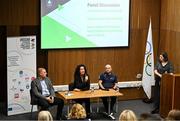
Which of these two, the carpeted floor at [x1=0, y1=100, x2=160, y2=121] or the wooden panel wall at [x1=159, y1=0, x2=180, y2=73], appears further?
the wooden panel wall at [x1=159, y1=0, x2=180, y2=73]

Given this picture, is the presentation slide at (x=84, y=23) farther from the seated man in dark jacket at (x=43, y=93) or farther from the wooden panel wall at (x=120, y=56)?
the seated man in dark jacket at (x=43, y=93)

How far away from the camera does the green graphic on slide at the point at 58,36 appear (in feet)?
30.0

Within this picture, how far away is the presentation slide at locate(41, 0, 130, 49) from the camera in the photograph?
362 inches

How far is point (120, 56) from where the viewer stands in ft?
32.6

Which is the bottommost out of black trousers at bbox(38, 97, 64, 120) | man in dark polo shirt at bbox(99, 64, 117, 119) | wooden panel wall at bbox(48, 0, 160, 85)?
black trousers at bbox(38, 97, 64, 120)

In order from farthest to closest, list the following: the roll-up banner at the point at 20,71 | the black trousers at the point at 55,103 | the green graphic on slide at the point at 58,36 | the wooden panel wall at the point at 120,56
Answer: the wooden panel wall at the point at 120,56, the green graphic on slide at the point at 58,36, the roll-up banner at the point at 20,71, the black trousers at the point at 55,103

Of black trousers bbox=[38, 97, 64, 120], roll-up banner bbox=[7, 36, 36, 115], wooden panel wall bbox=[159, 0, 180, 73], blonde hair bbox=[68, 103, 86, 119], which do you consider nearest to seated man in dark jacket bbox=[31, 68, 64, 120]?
black trousers bbox=[38, 97, 64, 120]

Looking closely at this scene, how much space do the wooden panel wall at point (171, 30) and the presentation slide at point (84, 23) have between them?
964mm

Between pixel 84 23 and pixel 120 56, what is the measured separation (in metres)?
1.29

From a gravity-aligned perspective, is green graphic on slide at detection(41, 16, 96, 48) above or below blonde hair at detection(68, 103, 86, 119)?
above

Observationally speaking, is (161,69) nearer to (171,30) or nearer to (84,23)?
(171,30)

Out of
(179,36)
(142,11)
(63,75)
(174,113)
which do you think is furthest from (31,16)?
(174,113)

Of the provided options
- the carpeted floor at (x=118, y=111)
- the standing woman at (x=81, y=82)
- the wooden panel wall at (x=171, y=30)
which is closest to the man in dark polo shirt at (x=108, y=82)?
the carpeted floor at (x=118, y=111)

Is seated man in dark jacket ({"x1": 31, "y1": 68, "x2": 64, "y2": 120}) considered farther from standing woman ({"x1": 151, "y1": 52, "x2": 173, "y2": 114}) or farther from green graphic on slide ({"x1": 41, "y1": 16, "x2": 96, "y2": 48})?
standing woman ({"x1": 151, "y1": 52, "x2": 173, "y2": 114})
